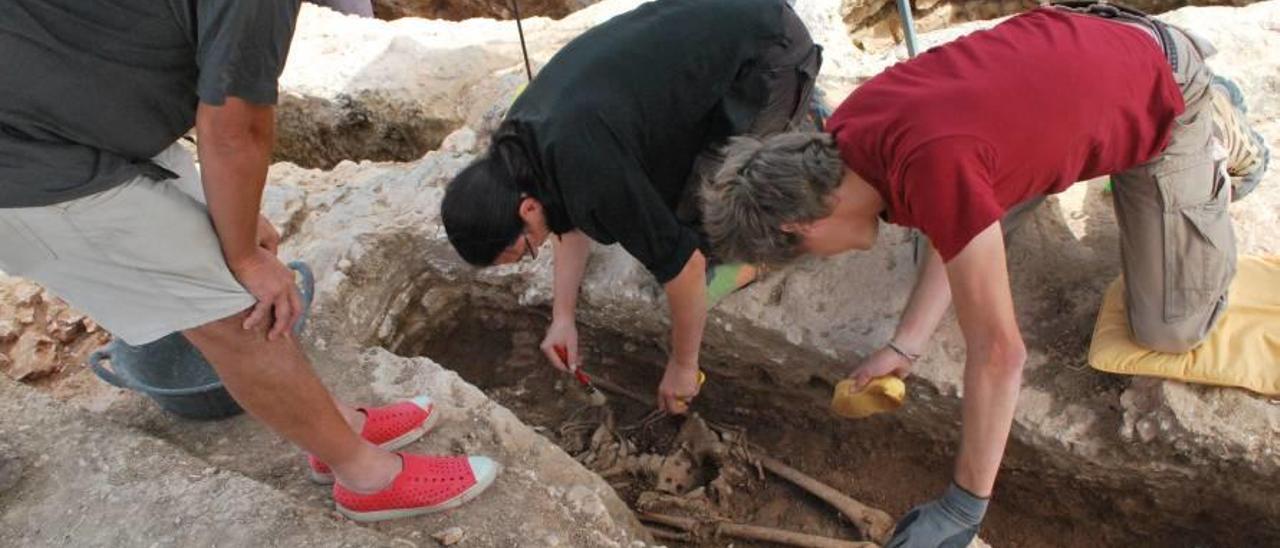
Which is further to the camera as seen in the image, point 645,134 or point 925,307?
point 925,307

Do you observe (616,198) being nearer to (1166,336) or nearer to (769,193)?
(769,193)

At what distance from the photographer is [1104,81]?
6.81ft

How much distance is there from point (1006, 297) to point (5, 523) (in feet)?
8.62

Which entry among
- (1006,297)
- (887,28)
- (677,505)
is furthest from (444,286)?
(887,28)

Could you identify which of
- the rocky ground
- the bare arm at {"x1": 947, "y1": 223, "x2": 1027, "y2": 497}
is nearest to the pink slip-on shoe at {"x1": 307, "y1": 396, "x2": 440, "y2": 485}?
the rocky ground

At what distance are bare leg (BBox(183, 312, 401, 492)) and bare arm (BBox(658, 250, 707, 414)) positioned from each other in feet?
2.99

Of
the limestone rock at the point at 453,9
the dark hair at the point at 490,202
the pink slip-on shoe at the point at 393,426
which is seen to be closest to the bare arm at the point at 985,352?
the dark hair at the point at 490,202

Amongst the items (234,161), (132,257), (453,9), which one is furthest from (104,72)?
(453,9)

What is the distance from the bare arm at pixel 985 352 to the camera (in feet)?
6.26

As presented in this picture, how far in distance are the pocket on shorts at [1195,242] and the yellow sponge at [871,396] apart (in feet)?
2.59

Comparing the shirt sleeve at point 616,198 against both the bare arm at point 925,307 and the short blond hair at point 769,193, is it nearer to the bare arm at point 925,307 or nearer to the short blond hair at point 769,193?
the short blond hair at point 769,193

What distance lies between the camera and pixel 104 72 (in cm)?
156

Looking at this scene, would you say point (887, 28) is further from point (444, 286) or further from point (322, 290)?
point (322, 290)

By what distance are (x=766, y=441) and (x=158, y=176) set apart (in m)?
2.32
